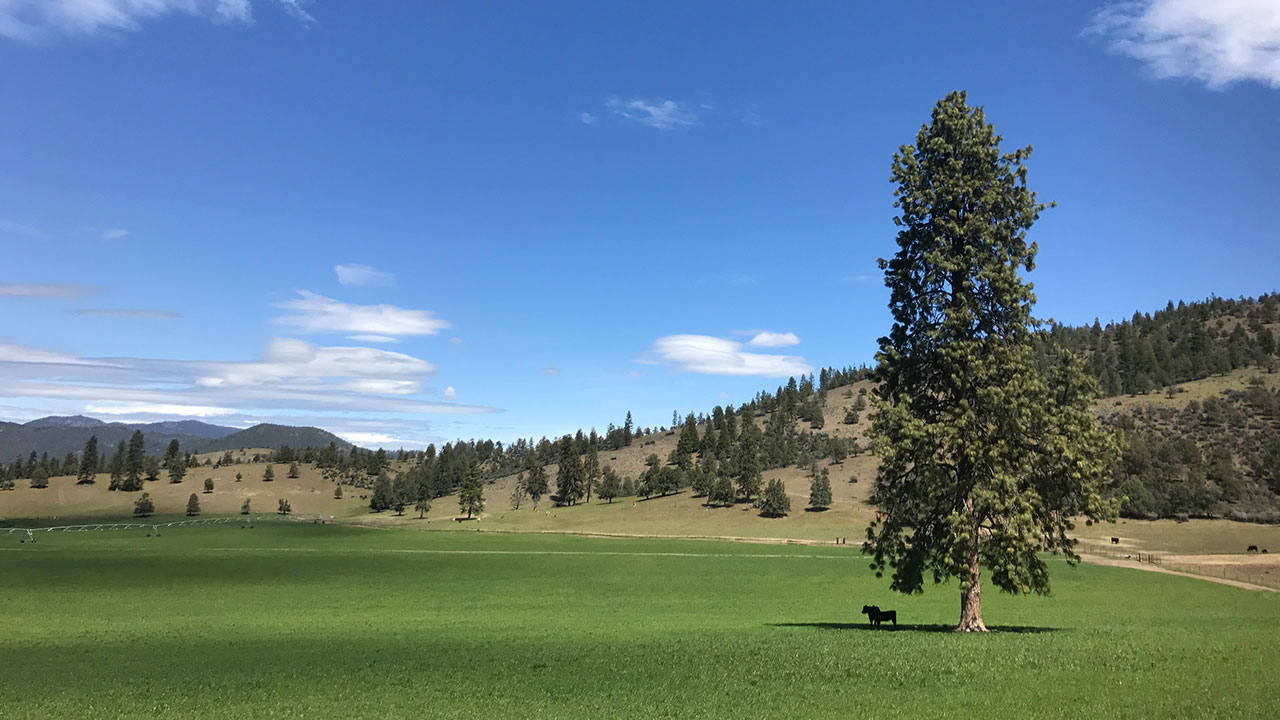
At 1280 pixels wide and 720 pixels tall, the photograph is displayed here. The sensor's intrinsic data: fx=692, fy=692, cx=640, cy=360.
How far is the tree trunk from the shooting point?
24312mm

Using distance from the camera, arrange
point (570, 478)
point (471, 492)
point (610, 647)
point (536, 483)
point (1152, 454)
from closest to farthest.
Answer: point (610, 647), point (1152, 454), point (471, 492), point (570, 478), point (536, 483)

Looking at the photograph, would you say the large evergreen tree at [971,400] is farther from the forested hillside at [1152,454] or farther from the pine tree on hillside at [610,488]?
the pine tree on hillside at [610,488]

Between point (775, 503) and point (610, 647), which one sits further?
point (775, 503)

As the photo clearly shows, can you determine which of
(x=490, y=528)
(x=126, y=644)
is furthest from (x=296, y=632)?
(x=490, y=528)

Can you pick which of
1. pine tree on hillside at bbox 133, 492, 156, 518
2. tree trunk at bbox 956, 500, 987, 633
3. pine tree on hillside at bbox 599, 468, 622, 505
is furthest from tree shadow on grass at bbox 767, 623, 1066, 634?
pine tree on hillside at bbox 133, 492, 156, 518

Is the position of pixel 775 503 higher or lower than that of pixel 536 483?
lower

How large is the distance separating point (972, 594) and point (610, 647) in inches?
529

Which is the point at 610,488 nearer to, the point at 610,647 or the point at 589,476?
the point at 589,476

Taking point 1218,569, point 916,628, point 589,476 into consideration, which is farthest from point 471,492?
point 916,628

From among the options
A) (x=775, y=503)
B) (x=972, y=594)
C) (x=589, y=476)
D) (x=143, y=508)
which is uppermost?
(x=589, y=476)

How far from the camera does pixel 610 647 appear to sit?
80.8 ft

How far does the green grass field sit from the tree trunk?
1.31 meters

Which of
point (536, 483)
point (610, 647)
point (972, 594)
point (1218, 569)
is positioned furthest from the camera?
point (536, 483)

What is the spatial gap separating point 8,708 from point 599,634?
18.9 m
